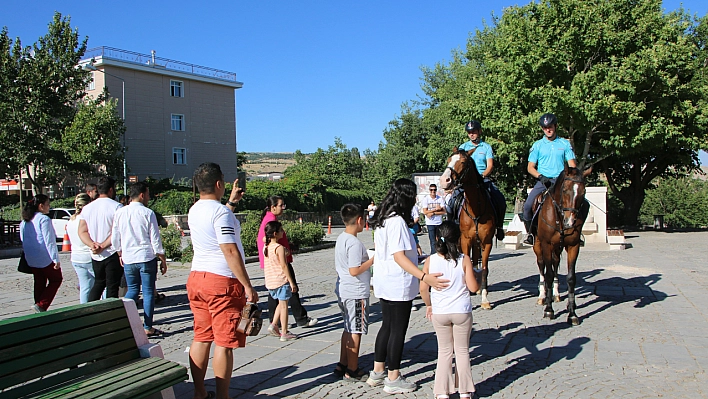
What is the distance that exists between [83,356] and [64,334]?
0.73 ft

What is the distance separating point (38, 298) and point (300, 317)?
146 inches

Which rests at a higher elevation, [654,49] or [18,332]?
Answer: [654,49]

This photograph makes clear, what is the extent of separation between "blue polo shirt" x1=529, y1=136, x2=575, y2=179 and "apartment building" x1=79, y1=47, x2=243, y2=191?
37.9 m

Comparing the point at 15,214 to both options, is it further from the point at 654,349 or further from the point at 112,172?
Result: the point at 654,349

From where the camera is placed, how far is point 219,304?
181 inches

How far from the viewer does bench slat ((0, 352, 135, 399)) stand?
356cm

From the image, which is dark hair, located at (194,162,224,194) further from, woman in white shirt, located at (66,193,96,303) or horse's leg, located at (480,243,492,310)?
horse's leg, located at (480,243,492,310)

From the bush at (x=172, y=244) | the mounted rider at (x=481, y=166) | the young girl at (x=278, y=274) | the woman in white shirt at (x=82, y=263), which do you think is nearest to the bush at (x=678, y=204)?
the bush at (x=172, y=244)

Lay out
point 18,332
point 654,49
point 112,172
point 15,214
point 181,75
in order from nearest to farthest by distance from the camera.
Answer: point 18,332, point 654,49, point 15,214, point 112,172, point 181,75

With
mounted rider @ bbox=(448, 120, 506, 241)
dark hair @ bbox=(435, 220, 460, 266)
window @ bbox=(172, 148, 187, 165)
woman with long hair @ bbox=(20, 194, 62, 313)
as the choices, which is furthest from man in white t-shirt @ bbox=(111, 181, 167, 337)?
window @ bbox=(172, 148, 187, 165)

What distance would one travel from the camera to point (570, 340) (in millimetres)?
7164

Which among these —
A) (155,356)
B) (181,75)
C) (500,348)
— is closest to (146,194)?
(155,356)

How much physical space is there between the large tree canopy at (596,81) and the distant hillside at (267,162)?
100 metres

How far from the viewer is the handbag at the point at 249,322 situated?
4516 millimetres
